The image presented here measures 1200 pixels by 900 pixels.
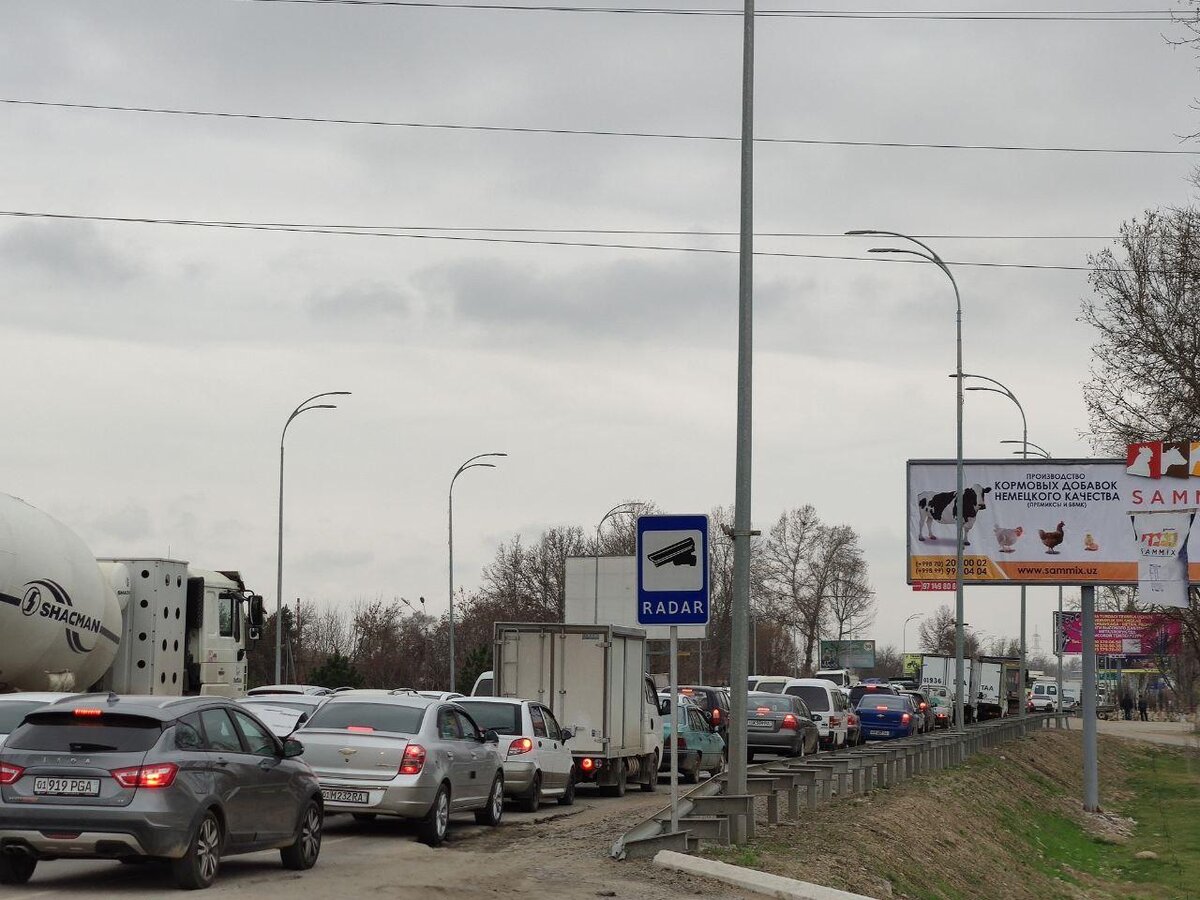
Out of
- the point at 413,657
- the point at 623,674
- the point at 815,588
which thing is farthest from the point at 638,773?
the point at 815,588

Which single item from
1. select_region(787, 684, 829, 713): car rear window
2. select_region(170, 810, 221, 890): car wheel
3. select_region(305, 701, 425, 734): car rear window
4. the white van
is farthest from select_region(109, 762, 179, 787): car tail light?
select_region(787, 684, 829, 713): car rear window

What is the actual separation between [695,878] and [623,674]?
535 inches

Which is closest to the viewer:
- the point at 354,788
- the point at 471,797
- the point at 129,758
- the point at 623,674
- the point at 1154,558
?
the point at 129,758

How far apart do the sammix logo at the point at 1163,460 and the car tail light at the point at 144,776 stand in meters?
28.7

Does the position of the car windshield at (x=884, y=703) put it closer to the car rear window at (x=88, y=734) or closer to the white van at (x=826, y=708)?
the white van at (x=826, y=708)

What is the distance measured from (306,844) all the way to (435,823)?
9.28 feet

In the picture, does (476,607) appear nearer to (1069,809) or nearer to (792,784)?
(1069,809)

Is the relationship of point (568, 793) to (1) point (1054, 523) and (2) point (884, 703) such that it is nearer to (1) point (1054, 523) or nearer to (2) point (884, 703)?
(1) point (1054, 523)

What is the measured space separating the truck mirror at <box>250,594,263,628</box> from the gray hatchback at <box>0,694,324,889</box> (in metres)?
18.1

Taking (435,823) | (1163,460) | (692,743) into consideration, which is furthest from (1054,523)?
(435,823)

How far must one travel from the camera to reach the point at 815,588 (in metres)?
127

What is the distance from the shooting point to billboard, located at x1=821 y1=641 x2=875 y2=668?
428 ft

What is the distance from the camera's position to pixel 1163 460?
1439 inches

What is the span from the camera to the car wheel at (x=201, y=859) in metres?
12.4
